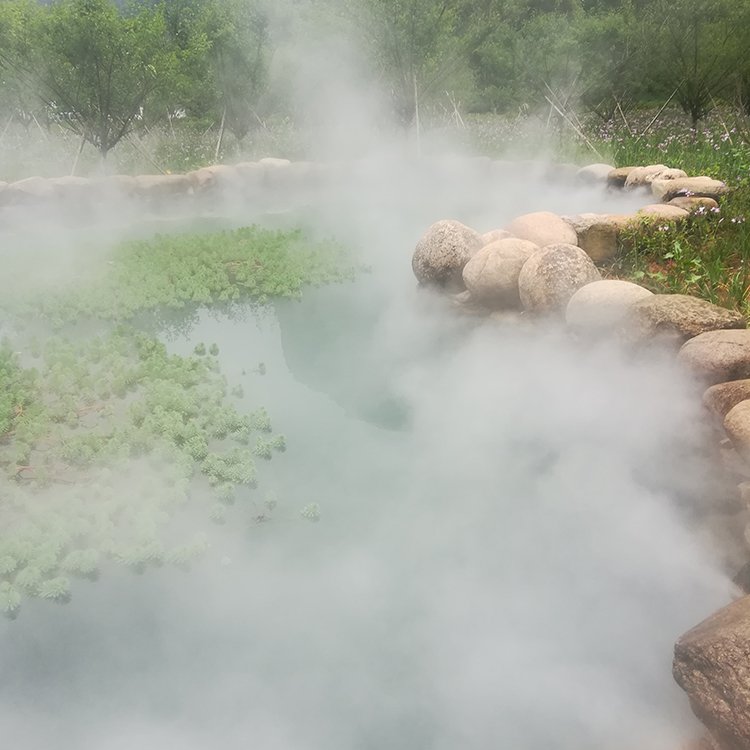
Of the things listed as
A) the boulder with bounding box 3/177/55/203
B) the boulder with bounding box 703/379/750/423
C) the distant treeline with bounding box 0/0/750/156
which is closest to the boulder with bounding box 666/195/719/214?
the boulder with bounding box 703/379/750/423

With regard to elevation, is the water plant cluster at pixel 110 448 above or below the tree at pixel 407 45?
below

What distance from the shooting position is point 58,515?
4.51 m

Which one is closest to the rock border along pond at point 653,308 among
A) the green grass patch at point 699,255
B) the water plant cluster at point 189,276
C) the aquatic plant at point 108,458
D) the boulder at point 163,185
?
the green grass patch at point 699,255

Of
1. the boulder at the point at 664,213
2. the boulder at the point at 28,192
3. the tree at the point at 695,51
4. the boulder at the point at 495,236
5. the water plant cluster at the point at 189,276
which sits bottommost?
the water plant cluster at the point at 189,276

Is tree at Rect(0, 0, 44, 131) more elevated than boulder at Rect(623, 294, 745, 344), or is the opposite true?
tree at Rect(0, 0, 44, 131)

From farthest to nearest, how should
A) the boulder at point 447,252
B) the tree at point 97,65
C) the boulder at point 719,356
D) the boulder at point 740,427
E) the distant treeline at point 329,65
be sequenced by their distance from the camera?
the distant treeline at point 329,65 < the tree at point 97,65 < the boulder at point 447,252 < the boulder at point 719,356 < the boulder at point 740,427

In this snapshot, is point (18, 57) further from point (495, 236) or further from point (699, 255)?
point (699, 255)

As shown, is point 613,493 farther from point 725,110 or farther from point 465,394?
point 725,110

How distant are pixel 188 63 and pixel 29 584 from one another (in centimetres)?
2060

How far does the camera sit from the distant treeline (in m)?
14.6

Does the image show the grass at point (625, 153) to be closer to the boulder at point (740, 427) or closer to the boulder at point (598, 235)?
the boulder at point (598, 235)

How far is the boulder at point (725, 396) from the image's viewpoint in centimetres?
439

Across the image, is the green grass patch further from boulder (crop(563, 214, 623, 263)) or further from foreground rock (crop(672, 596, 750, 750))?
foreground rock (crop(672, 596, 750, 750))

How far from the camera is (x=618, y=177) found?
37.4 ft
